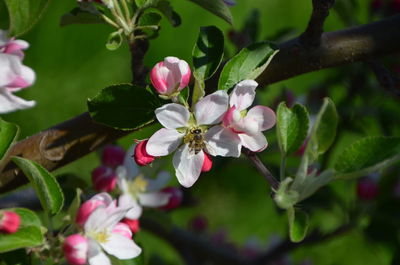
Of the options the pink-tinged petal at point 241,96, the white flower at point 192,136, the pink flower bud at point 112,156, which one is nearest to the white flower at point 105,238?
the white flower at point 192,136

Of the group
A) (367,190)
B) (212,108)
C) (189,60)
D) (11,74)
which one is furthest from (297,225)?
(189,60)

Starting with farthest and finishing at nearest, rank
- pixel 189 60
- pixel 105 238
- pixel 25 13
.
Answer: pixel 189 60 < pixel 105 238 < pixel 25 13

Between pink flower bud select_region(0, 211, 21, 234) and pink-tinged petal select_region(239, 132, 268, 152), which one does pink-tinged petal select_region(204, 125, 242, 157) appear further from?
pink flower bud select_region(0, 211, 21, 234)

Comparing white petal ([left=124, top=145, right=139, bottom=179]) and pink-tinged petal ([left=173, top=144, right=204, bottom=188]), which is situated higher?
pink-tinged petal ([left=173, top=144, right=204, bottom=188])

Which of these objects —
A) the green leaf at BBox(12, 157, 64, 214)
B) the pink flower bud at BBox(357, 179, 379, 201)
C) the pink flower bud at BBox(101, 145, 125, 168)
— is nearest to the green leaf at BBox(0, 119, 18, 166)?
the green leaf at BBox(12, 157, 64, 214)

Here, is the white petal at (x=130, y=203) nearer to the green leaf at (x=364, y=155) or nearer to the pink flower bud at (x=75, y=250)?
the pink flower bud at (x=75, y=250)

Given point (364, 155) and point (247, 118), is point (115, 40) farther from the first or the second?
point (364, 155)

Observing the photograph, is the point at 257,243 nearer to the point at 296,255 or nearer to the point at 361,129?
the point at 296,255
